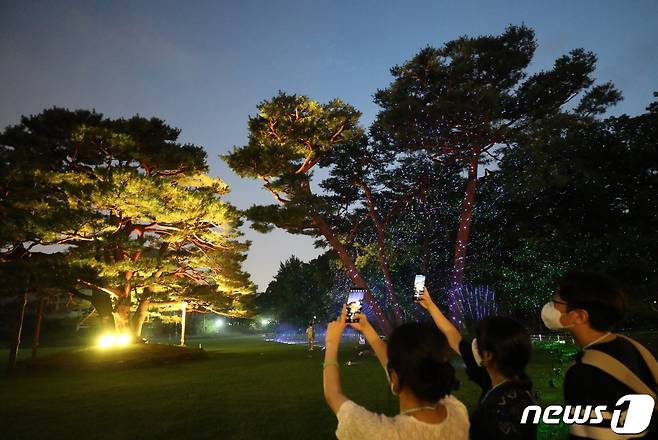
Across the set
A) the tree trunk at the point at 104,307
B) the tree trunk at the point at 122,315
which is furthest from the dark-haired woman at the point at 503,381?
the tree trunk at the point at 104,307

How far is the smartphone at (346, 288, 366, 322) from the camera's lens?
2.49m

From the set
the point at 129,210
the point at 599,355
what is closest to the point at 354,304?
the point at 599,355

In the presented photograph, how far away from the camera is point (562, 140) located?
15.9 meters

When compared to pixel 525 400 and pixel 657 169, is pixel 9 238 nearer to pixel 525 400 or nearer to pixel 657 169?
pixel 525 400

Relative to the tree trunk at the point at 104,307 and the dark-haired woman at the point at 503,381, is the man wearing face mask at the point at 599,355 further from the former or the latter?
the tree trunk at the point at 104,307

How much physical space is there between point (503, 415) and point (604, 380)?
19.2 inches

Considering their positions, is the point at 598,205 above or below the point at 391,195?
below

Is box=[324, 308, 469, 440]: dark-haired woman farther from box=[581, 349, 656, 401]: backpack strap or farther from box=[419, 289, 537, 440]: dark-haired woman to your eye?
box=[581, 349, 656, 401]: backpack strap

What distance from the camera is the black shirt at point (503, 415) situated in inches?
77.4

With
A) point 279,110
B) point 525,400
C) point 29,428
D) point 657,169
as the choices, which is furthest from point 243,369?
point 657,169

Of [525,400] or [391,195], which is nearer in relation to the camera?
[525,400]

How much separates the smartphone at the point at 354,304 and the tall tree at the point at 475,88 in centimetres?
1324

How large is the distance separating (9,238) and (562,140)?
70.7 ft

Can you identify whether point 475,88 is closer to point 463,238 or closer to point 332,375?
point 463,238
